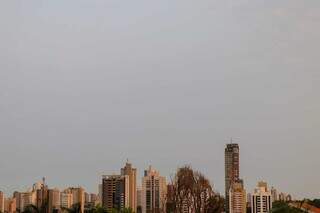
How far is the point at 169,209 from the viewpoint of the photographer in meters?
36.3

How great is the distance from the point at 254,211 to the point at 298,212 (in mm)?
30674

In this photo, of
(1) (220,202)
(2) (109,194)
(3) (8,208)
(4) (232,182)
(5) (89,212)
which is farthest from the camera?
(4) (232,182)

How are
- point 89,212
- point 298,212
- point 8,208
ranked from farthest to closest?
point 8,208, point 89,212, point 298,212

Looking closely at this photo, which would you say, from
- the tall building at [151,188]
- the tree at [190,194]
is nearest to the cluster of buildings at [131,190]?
the tall building at [151,188]

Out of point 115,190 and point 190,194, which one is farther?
point 115,190

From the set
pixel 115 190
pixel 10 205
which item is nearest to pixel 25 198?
pixel 10 205

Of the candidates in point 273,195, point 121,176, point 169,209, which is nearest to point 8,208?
point 121,176

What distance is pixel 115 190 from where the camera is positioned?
195 feet

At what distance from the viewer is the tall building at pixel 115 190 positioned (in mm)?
58531

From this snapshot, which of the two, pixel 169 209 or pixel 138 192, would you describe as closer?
pixel 169 209

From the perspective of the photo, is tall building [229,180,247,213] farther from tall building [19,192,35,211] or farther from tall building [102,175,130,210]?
tall building [19,192,35,211]

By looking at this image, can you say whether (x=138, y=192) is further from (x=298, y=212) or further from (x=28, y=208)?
(x=298, y=212)

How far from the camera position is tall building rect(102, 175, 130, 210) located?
2304 inches

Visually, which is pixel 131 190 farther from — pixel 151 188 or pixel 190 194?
pixel 190 194
